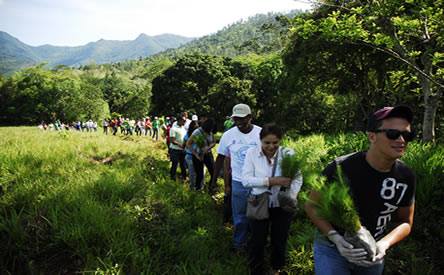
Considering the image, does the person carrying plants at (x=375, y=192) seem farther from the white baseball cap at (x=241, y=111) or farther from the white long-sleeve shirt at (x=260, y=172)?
the white baseball cap at (x=241, y=111)

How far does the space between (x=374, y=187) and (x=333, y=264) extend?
578 mm

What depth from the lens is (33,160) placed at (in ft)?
19.4

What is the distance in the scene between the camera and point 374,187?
2.04 m

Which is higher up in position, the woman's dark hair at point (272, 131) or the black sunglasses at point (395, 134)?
the black sunglasses at point (395, 134)

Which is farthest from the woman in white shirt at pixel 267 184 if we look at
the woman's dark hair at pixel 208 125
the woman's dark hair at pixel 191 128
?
the woman's dark hair at pixel 191 128

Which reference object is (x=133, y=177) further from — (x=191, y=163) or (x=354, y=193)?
(x=354, y=193)

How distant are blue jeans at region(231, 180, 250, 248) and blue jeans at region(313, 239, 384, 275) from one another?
188 centimetres

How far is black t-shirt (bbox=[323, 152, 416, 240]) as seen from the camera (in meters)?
2.04

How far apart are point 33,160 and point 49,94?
6559 cm

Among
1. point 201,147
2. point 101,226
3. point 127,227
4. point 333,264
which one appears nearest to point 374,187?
point 333,264

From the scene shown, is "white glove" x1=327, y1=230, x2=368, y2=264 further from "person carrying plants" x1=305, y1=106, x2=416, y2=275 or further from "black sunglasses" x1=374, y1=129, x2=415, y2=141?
"black sunglasses" x1=374, y1=129, x2=415, y2=141

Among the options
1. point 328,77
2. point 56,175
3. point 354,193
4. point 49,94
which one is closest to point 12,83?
point 49,94

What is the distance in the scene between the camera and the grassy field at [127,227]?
3344 mm

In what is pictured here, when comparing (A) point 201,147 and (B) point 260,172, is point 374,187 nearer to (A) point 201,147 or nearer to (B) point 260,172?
(B) point 260,172
